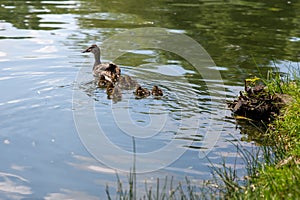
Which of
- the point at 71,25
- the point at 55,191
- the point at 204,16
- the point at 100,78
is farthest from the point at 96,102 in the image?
the point at 204,16

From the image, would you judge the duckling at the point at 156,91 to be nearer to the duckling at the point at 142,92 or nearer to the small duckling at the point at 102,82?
the duckling at the point at 142,92

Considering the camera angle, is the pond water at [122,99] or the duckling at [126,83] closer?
the pond water at [122,99]

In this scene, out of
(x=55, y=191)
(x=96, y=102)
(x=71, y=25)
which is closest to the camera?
(x=55, y=191)

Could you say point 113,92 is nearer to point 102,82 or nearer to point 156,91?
point 102,82

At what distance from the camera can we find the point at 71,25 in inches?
658

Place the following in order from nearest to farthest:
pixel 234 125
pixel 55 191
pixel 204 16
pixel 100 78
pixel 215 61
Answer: pixel 55 191 < pixel 234 125 < pixel 100 78 < pixel 215 61 < pixel 204 16

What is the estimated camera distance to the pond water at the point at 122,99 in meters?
7.11

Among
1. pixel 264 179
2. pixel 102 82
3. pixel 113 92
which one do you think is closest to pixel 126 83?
pixel 113 92

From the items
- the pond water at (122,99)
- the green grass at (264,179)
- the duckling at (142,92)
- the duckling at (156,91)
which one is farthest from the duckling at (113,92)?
the green grass at (264,179)

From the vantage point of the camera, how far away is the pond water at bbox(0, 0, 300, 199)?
7113 millimetres

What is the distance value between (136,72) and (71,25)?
18.0 ft

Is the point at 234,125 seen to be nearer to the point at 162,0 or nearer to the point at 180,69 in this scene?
the point at 180,69

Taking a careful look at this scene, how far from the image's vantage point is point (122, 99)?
396 inches

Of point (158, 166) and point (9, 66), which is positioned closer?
point (158, 166)
